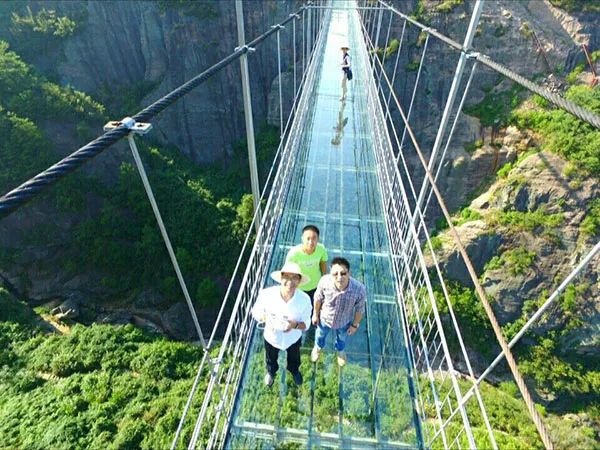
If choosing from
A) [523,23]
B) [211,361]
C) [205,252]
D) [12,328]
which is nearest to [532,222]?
[523,23]

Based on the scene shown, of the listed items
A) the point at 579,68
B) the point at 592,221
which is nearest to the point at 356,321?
the point at 592,221

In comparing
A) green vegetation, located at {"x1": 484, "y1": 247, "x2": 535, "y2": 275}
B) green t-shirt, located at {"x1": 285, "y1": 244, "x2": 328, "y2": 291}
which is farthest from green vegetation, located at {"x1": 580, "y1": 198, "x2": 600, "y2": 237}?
green t-shirt, located at {"x1": 285, "y1": 244, "x2": 328, "y2": 291}

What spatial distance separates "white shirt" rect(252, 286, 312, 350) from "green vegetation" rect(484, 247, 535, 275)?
801 centimetres

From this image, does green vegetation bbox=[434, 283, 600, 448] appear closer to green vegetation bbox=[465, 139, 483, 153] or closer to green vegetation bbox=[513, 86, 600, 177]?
green vegetation bbox=[513, 86, 600, 177]

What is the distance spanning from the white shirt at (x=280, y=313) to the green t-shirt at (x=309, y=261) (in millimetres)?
301

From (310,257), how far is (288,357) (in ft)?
1.70

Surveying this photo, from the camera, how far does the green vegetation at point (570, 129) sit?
25.6 ft

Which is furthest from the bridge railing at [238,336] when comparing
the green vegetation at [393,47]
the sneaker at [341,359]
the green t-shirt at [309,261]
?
the green vegetation at [393,47]

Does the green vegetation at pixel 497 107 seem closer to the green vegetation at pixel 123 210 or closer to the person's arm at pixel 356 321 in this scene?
the green vegetation at pixel 123 210

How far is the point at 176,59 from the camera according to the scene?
13.7 m

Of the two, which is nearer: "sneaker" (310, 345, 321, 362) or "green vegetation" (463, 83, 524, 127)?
"sneaker" (310, 345, 321, 362)

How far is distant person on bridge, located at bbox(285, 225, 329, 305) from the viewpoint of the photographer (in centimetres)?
184

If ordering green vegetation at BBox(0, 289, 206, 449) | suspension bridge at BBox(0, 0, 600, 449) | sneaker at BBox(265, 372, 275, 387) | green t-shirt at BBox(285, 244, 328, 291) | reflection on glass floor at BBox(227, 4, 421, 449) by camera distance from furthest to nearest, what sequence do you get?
1. green vegetation at BBox(0, 289, 206, 449)
2. green t-shirt at BBox(285, 244, 328, 291)
3. sneaker at BBox(265, 372, 275, 387)
4. reflection on glass floor at BBox(227, 4, 421, 449)
5. suspension bridge at BBox(0, 0, 600, 449)

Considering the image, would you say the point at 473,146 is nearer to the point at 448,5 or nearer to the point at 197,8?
the point at 448,5
